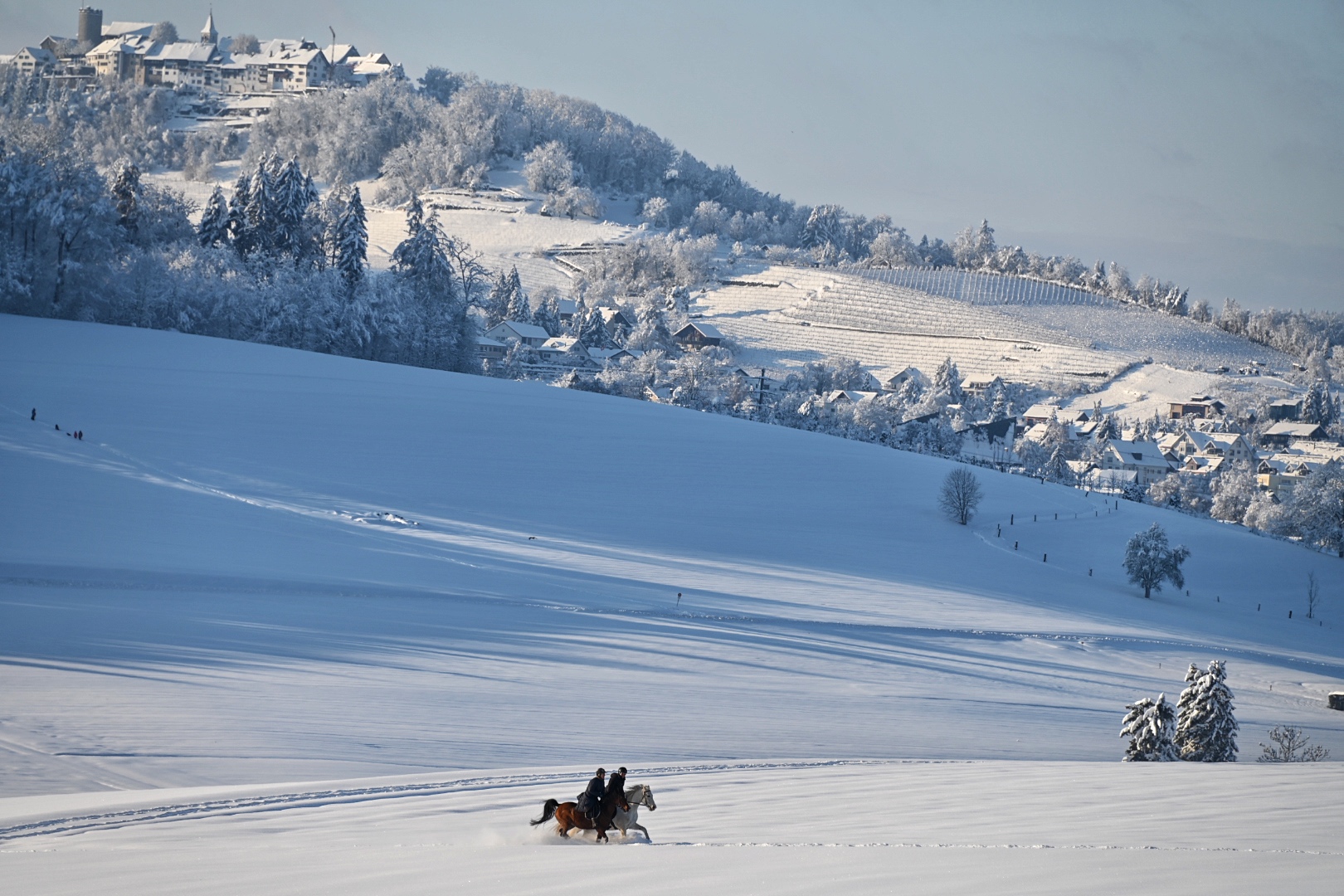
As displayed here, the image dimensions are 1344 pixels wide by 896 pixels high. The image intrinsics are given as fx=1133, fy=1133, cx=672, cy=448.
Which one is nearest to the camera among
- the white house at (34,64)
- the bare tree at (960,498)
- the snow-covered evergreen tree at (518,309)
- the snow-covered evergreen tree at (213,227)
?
the bare tree at (960,498)

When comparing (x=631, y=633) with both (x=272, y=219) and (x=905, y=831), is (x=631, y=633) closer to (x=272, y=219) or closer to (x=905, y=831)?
(x=905, y=831)

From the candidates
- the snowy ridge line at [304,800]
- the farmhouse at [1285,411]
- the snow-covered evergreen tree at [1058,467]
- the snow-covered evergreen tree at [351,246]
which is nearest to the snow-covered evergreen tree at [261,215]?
the snow-covered evergreen tree at [351,246]

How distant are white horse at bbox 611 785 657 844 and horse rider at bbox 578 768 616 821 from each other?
15cm

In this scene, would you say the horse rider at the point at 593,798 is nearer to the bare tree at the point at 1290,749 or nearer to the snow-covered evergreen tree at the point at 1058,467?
the bare tree at the point at 1290,749

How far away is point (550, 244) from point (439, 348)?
73314 mm

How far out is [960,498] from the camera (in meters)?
40.7

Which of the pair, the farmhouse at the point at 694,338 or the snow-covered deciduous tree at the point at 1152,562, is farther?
the farmhouse at the point at 694,338

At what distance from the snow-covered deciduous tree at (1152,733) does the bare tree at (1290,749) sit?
91.2 inches

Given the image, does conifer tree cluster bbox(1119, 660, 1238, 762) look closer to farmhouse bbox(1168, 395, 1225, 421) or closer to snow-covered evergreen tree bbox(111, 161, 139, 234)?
snow-covered evergreen tree bbox(111, 161, 139, 234)

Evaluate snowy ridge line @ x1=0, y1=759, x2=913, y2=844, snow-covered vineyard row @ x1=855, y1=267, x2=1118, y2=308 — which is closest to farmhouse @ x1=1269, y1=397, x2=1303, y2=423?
snow-covered vineyard row @ x1=855, y1=267, x2=1118, y2=308

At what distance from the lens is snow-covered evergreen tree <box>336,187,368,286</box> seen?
5916 cm

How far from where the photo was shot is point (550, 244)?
134 metres

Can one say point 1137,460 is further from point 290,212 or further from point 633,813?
point 633,813

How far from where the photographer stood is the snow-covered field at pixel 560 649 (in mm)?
7402
